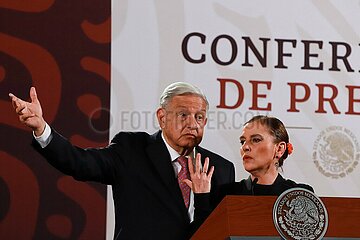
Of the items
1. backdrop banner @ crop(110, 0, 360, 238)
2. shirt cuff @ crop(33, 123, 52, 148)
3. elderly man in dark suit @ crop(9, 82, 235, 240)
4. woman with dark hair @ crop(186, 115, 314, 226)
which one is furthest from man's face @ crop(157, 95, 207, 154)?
backdrop banner @ crop(110, 0, 360, 238)

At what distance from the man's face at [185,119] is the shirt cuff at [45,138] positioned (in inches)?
20.4

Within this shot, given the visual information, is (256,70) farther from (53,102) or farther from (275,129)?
(275,129)

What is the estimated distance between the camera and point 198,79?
390 cm

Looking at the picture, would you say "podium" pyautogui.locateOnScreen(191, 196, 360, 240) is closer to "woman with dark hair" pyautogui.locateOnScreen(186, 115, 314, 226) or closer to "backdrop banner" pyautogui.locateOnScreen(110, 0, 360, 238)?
"woman with dark hair" pyautogui.locateOnScreen(186, 115, 314, 226)

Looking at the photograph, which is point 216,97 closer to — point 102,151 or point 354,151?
point 354,151

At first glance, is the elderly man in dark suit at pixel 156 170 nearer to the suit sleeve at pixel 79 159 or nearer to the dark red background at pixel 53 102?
the suit sleeve at pixel 79 159

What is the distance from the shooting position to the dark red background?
3.68m

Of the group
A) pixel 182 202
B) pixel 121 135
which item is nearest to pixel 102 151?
pixel 121 135

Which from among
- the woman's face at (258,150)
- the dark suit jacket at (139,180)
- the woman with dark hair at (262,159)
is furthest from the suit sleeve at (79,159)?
the woman's face at (258,150)

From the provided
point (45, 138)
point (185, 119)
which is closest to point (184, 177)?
point (185, 119)

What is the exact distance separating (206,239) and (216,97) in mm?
1774

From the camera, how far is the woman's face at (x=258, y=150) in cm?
281

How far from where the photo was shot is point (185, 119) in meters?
2.94

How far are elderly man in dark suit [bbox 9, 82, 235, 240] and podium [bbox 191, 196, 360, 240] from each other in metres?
0.72
